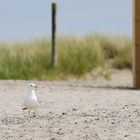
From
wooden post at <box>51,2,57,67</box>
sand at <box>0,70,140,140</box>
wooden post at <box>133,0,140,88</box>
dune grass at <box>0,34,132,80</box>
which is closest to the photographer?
sand at <box>0,70,140,140</box>

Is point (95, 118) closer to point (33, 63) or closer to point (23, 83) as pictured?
point (23, 83)

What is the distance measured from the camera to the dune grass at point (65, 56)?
21.5 meters

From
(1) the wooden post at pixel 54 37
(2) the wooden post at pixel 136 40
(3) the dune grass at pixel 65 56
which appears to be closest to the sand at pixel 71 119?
(2) the wooden post at pixel 136 40

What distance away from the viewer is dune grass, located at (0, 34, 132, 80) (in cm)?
2150

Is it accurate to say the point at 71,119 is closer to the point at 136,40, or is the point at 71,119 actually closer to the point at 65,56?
the point at 136,40

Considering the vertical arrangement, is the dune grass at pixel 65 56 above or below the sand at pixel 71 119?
above


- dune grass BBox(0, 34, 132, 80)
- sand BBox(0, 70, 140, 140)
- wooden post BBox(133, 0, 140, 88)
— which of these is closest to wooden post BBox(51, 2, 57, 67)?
dune grass BBox(0, 34, 132, 80)

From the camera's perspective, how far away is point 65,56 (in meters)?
22.8

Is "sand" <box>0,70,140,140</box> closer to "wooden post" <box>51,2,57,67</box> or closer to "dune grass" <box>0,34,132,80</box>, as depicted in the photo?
"dune grass" <box>0,34,132,80</box>

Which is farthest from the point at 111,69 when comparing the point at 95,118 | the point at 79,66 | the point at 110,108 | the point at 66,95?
the point at 95,118

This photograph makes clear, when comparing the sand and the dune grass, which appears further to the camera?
the dune grass

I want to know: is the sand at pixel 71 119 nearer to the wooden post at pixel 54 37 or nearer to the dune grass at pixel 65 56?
the dune grass at pixel 65 56

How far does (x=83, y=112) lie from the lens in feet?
34.4

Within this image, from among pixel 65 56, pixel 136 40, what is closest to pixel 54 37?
pixel 65 56
